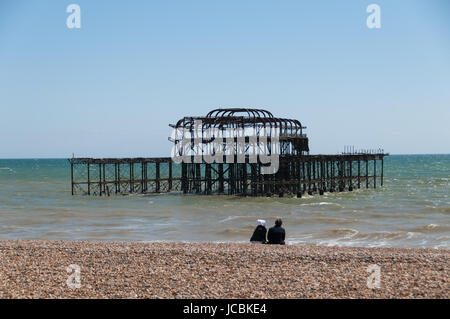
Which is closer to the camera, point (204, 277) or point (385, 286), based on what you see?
point (385, 286)

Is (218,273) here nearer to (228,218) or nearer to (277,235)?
(277,235)

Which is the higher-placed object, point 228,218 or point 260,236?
point 260,236

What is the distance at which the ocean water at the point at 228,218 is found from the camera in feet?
69.4

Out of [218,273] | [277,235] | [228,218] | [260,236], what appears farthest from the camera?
[228,218]

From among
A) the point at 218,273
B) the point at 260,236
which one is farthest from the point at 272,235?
the point at 218,273

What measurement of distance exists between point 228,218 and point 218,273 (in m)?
16.5

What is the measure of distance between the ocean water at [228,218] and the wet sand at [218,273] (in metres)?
6.93

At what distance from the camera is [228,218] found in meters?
27.3

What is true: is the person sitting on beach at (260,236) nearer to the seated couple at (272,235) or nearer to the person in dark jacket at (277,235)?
the seated couple at (272,235)

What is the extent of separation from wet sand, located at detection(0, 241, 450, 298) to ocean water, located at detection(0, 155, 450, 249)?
22.7 ft
